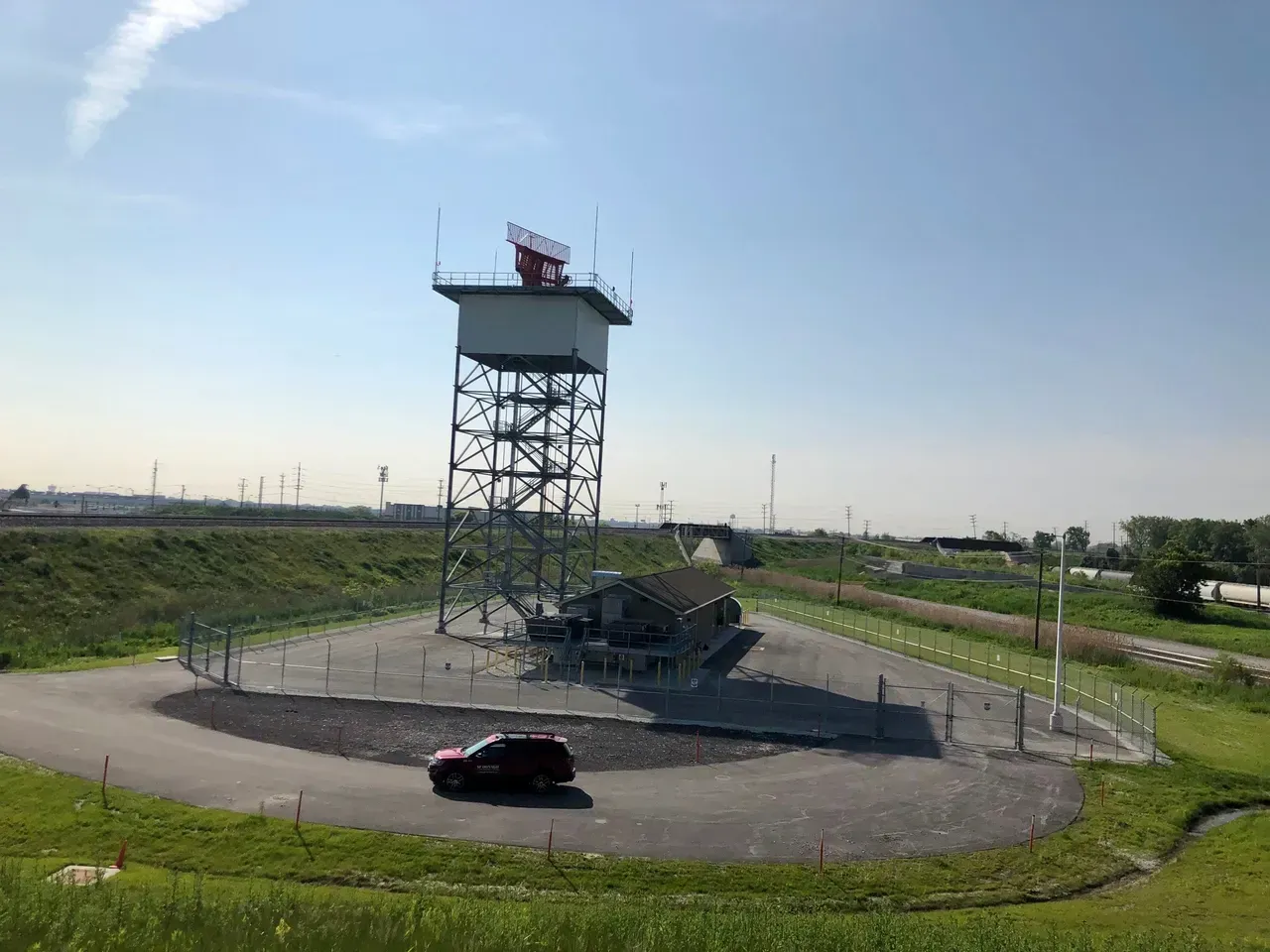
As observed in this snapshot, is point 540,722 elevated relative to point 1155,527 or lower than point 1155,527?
lower

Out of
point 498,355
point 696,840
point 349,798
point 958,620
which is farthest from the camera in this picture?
point 958,620

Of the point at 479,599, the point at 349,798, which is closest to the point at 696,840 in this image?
the point at 349,798

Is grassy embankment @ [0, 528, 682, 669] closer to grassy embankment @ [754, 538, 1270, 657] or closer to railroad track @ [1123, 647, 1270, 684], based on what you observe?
grassy embankment @ [754, 538, 1270, 657]

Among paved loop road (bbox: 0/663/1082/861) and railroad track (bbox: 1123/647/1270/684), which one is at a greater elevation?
railroad track (bbox: 1123/647/1270/684)

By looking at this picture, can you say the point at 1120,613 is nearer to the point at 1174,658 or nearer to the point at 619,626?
the point at 1174,658

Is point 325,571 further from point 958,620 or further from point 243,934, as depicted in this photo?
point 243,934

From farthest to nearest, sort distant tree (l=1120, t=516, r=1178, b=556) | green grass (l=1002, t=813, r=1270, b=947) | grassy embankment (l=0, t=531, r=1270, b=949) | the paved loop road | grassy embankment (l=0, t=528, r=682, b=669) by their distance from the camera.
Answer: distant tree (l=1120, t=516, r=1178, b=556)
grassy embankment (l=0, t=528, r=682, b=669)
the paved loop road
green grass (l=1002, t=813, r=1270, b=947)
grassy embankment (l=0, t=531, r=1270, b=949)

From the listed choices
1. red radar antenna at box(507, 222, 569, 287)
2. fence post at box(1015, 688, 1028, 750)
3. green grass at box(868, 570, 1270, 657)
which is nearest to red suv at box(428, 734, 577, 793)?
fence post at box(1015, 688, 1028, 750)

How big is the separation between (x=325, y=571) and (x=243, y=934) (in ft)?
221

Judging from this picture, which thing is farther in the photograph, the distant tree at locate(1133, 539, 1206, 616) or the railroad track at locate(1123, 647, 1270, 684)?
the distant tree at locate(1133, 539, 1206, 616)

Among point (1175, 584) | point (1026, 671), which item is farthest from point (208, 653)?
point (1175, 584)

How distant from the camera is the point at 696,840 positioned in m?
20.2

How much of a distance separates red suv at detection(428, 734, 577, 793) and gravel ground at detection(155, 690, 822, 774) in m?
2.57

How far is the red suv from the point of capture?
76.3ft
